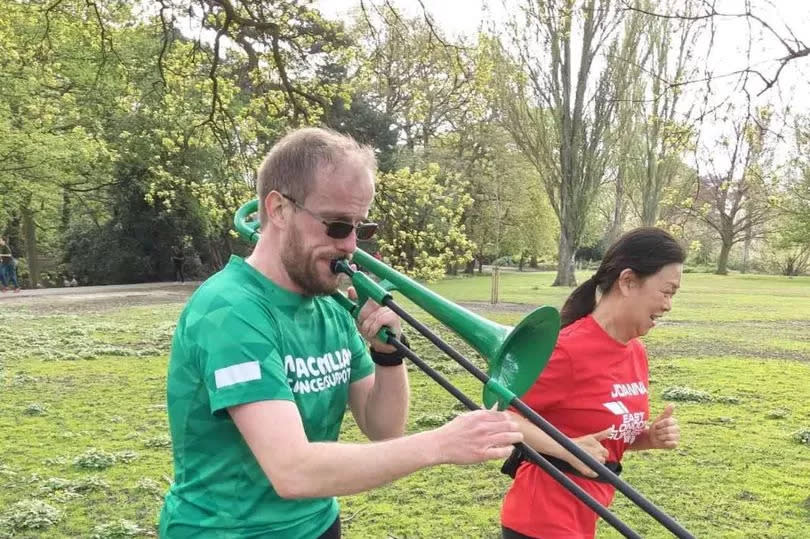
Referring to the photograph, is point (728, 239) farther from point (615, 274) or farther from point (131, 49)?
point (615, 274)

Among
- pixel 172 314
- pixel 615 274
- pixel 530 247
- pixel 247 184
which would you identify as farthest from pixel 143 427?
pixel 530 247

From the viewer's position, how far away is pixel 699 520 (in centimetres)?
521

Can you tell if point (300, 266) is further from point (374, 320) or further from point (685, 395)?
point (685, 395)

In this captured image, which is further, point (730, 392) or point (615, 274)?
point (730, 392)

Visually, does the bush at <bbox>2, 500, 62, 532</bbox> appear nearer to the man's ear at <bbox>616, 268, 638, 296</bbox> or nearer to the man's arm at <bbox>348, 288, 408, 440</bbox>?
the man's arm at <bbox>348, 288, 408, 440</bbox>

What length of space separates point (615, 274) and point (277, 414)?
177 cm

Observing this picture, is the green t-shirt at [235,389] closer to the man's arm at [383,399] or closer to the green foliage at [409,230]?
the man's arm at [383,399]

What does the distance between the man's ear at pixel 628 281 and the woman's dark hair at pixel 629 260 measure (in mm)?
15

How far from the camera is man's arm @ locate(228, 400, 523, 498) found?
1539mm

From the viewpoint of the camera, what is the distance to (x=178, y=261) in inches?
1176

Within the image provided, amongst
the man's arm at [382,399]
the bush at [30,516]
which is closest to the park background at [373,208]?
the bush at [30,516]

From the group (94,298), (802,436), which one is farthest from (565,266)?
(802,436)

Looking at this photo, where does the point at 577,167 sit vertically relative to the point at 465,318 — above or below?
above

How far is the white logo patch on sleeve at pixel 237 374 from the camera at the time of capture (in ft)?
5.45
